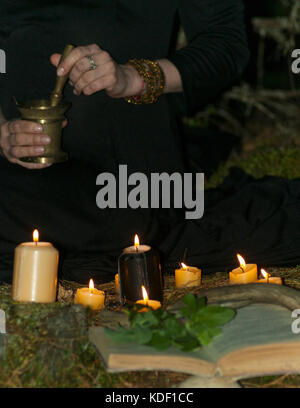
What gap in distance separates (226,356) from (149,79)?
4.05 ft

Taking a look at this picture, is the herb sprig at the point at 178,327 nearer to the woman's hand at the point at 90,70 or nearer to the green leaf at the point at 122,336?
the green leaf at the point at 122,336

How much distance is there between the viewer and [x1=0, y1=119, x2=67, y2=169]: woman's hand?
243cm

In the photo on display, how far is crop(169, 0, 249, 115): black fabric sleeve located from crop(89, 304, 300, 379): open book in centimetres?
128

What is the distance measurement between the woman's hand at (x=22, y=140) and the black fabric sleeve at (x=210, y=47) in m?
0.63

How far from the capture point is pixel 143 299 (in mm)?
2295

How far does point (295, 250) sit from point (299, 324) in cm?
92

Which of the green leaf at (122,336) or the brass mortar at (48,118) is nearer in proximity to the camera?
the green leaf at (122,336)

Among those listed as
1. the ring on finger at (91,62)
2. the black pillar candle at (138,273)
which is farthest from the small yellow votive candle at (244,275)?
the ring on finger at (91,62)

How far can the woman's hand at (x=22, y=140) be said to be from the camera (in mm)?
2426

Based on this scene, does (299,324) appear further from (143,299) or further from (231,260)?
(231,260)

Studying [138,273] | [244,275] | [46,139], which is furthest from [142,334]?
[46,139]

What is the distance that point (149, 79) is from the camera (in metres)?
2.65

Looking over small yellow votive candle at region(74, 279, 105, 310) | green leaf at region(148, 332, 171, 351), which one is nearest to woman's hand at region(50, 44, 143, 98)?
small yellow votive candle at region(74, 279, 105, 310)

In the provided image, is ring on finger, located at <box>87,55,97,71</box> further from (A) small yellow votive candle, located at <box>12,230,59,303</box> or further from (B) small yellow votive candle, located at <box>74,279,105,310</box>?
(B) small yellow votive candle, located at <box>74,279,105,310</box>
